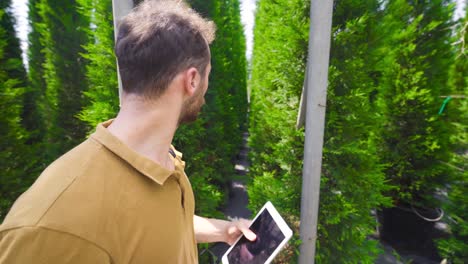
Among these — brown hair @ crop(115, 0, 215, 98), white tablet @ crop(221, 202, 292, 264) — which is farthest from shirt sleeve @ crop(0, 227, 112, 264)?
white tablet @ crop(221, 202, 292, 264)

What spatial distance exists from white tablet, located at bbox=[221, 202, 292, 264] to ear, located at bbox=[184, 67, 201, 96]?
0.77 m

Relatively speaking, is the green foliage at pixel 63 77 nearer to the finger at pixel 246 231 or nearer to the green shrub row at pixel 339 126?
the green shrub row at pixel 339 126

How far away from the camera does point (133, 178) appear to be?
0.98 metres

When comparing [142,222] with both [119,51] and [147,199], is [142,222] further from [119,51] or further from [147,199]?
[119,51]

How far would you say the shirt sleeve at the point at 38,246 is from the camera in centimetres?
72

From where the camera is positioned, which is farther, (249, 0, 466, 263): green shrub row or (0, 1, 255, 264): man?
(249, 0, 466, 263): green shrub row

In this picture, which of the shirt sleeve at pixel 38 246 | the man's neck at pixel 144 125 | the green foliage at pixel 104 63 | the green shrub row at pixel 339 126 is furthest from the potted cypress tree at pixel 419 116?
the shirt sleeve at pixel 38 246

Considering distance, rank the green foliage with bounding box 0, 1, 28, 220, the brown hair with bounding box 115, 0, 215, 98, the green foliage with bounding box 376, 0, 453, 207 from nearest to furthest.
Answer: the brown hair with bounding box 115, 0, 215, 98 → the green foliage with bounding box 0, 1, 28, 220 → the green foliage with bounding box 376, 0, 453, 207

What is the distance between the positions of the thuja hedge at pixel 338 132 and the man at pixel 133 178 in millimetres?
1185

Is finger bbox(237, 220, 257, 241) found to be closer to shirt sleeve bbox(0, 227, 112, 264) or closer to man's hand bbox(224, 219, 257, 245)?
man's hand bbox(224, 219, 257, 245)

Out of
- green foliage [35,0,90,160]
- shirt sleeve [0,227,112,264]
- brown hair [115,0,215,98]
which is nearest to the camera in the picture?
shirt sleeve [0,227,112,264]

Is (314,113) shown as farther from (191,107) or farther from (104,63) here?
(104,63)

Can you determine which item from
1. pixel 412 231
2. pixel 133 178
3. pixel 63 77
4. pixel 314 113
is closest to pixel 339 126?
pixel 314 113

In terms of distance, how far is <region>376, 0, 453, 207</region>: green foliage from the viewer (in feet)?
13.9
